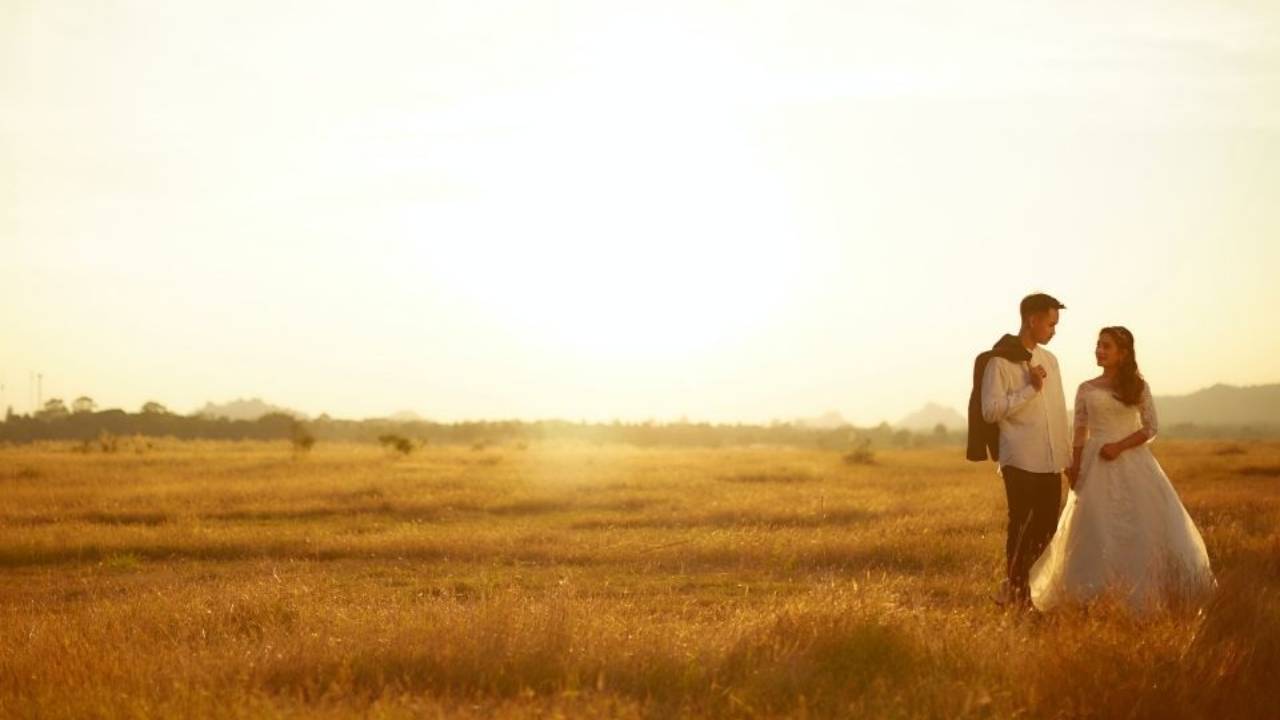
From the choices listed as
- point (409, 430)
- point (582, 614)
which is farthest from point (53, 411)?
point (582, 614)

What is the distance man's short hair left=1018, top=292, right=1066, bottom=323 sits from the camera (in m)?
10.5

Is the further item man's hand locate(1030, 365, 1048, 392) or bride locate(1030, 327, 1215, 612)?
man's hand locate(1030, 365, 1048, 392)

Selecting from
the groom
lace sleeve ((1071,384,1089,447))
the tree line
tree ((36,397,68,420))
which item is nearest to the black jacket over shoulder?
the groom

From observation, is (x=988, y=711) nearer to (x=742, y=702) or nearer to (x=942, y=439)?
(x=742, y=702)

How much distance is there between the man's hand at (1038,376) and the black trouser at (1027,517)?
0.77 meters

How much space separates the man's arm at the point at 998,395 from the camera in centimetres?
1053

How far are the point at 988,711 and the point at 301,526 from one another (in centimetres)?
1594

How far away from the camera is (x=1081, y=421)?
1088 cm

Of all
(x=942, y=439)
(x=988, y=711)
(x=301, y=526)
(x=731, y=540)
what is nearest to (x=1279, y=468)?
(x=731, y=540)

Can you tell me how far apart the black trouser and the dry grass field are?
0.52 metres

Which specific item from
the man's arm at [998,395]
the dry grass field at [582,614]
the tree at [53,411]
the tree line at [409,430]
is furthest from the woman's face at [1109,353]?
the tree at [53,411]

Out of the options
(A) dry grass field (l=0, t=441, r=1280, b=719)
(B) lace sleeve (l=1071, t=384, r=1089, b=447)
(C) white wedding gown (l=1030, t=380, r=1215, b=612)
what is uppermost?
(B) lace sleeve (l=1071, t=384, r=1089, b=447)

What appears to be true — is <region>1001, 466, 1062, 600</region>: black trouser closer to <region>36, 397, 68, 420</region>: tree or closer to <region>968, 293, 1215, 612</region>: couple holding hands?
<region>968, 293, 1215, 612</region>: couple holding hands

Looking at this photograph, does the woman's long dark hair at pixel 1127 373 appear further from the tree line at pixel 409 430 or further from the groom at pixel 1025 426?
the tree line at pixel 409 430
